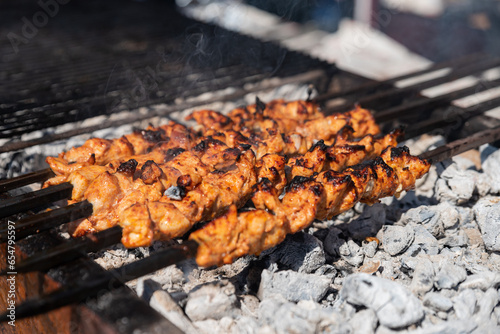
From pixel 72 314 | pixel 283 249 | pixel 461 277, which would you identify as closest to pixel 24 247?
pixel 72 314

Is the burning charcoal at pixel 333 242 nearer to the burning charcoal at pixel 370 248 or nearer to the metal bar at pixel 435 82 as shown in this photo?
the burning charcoal at pixel 370 248

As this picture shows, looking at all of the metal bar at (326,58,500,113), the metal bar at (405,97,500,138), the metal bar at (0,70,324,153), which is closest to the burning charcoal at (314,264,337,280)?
the metal bar at (405,97,500,138)

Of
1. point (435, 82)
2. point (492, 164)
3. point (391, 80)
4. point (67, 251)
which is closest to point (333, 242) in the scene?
point (492, 164)

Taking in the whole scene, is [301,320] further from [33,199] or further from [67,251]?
[33,199]

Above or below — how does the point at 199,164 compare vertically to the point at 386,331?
above

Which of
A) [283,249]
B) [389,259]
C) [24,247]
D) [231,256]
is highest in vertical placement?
[24,247]

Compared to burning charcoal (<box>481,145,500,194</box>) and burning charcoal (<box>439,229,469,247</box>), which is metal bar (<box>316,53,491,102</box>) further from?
burning charcoal (<box>439,229,469,247</box>)

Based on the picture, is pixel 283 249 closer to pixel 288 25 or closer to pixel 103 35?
pixel 103 35
